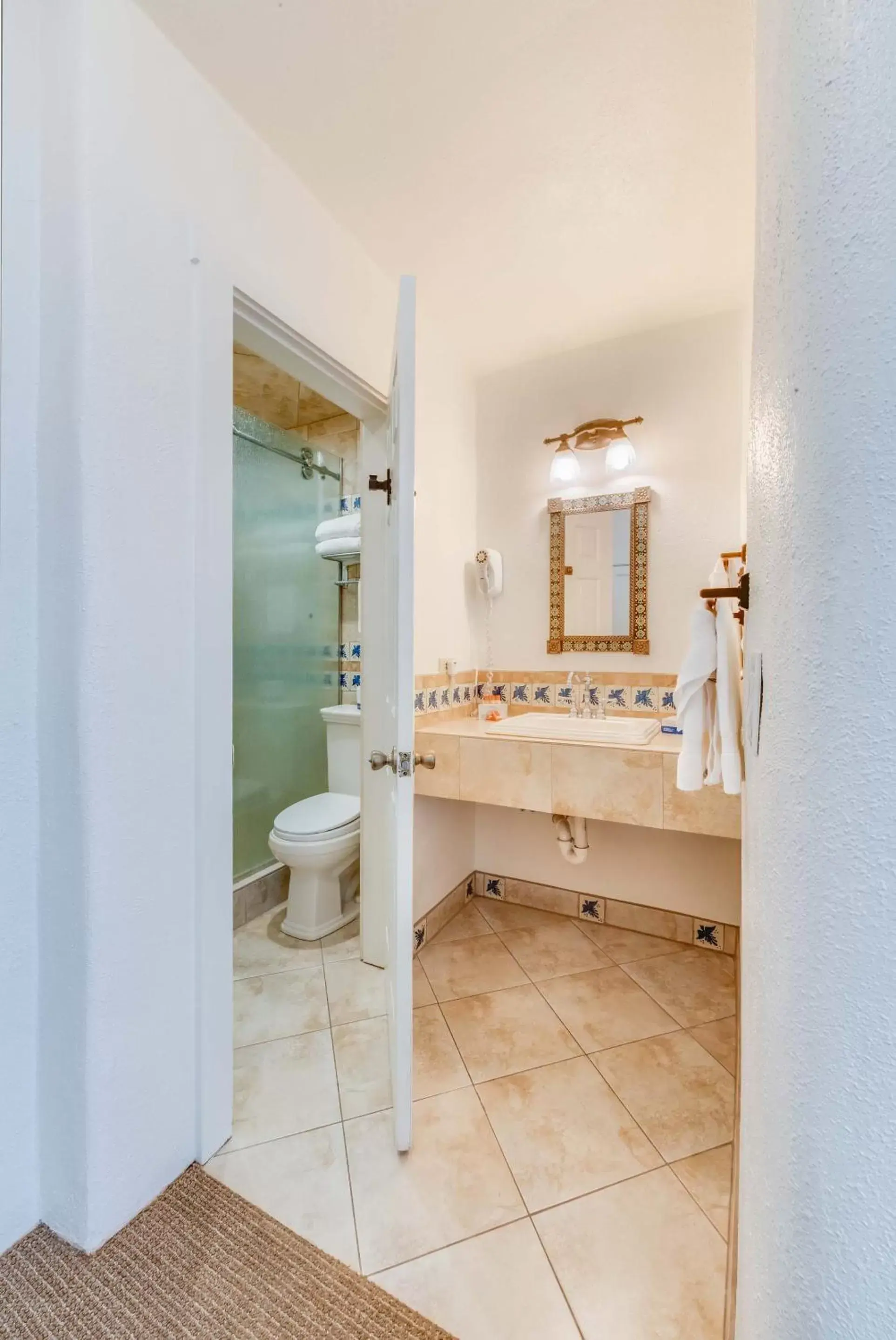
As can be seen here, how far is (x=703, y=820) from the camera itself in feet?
5.16

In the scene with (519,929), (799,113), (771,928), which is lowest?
(519,929)

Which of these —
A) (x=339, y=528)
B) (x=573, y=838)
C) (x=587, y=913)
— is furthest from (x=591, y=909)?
(x=339, y=528)

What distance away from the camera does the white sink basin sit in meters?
1.77

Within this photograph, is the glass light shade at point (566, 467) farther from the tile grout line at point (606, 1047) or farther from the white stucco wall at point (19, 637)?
the tile grout line at point (606, 1047)

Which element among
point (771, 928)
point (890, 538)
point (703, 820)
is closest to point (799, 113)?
point (890, 538)

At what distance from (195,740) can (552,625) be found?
155 centimetres

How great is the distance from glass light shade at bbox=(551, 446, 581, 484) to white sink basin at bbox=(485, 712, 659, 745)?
1000mm

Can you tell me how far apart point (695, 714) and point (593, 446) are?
1444mm

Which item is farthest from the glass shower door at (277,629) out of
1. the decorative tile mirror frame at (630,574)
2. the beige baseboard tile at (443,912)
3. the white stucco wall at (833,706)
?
the white stucco wall at (833,706)

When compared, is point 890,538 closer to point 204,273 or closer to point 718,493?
point 204,273

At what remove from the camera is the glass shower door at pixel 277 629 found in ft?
8.04

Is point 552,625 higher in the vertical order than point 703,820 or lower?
higher

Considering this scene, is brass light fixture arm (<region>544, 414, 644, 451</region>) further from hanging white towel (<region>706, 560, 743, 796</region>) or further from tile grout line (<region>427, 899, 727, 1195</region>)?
tile grout line (<region>427, 899, 727, 1195</region>)

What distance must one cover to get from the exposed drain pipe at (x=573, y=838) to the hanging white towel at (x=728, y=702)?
1.03 m
